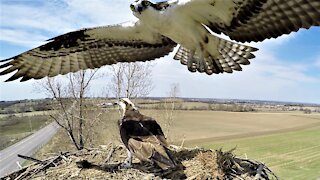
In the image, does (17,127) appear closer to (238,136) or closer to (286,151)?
(238,136)

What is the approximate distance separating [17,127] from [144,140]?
55546 millimetres

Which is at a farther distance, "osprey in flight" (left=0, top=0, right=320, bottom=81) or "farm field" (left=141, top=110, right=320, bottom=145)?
"farm field" (left=141, top=110, right=320, bottom=145)

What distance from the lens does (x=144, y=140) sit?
4.77 meters

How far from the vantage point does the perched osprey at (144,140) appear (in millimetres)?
4559

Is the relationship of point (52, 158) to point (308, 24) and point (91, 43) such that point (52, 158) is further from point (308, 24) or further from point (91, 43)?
point (308, 24)

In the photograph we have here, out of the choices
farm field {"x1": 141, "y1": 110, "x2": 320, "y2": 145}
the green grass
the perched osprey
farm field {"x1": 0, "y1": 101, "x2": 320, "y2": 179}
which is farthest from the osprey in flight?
farm field {"x1": 141, "y1": 110, "x2": 320, "y2": 145}

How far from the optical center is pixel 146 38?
5.93 metres

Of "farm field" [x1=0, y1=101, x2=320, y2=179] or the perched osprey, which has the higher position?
the perched osprey

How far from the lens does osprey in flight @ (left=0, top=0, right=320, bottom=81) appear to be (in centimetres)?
443

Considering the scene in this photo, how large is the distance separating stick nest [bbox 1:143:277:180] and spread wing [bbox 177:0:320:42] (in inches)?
58.1

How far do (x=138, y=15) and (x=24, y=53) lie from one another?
6.32ft

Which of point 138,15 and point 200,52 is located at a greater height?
point 138,15

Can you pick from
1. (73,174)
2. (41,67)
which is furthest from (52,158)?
(41,67)

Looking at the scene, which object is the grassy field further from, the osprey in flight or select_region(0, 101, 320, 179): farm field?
the osprey in flight
